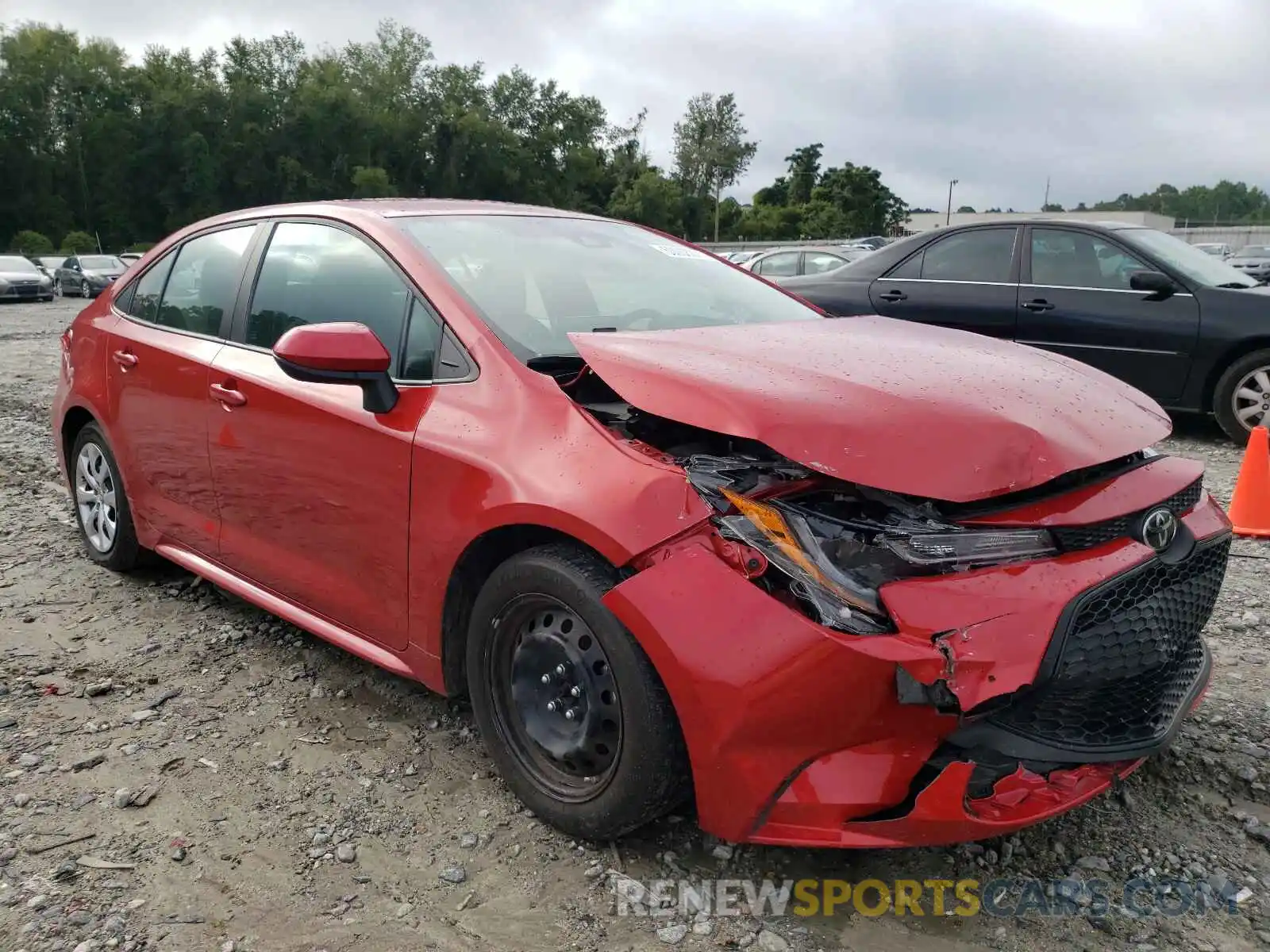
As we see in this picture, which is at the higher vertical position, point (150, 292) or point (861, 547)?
point (150, 292)

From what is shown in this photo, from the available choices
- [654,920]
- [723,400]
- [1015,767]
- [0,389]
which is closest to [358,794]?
[654,920]

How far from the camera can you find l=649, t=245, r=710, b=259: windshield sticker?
351cm

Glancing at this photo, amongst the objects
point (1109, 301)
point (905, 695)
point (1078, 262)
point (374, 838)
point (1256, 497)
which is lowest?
point (374, 838)

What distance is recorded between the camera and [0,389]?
9.73 m

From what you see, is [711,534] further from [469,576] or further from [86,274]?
[86,274]

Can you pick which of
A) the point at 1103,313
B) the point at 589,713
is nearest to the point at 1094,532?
the point at 589,713

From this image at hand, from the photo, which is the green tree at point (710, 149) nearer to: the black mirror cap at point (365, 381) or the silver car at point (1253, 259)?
the silver car at point (1253, 259)

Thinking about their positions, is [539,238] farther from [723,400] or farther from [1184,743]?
[1184,743]

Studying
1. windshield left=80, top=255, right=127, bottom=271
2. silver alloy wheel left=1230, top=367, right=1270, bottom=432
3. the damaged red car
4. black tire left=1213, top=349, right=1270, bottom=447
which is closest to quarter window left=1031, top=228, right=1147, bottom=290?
black tire left=1213, top=349, right=1270, bottom=447

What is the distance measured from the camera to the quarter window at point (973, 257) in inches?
281

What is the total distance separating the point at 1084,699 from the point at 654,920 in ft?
3.32

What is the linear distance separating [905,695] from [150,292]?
3.41 meters

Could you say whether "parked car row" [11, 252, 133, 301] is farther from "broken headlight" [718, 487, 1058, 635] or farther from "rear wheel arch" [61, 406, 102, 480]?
"broken headlight" [718, 487, 1058, 635]

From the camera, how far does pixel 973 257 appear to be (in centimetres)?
727
